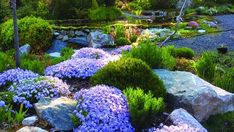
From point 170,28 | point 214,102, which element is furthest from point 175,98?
point 170,28

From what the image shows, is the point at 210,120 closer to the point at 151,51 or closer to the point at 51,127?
the point at 151,51

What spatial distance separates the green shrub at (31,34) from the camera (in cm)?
1452

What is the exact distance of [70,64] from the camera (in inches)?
323

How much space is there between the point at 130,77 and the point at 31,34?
27.1 ft

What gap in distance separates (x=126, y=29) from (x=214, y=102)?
8892 mm

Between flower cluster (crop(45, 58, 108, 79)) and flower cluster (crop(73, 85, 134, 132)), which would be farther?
flower cluster (crop(45, 58, 108, 79))

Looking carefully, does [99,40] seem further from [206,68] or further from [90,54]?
[206,68]

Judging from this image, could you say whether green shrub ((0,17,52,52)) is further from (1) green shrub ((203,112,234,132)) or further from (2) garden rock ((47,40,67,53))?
(1) green shrub ((203,112,234,132))

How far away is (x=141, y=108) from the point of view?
6.18 metres

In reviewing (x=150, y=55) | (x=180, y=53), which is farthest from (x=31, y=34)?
(x=150, y=55)

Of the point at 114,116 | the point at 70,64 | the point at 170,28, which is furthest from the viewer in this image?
the point at 170,28

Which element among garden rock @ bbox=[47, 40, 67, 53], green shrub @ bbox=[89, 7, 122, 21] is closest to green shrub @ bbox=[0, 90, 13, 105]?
garden rock @ bbox=[47, 40, 67, 53]

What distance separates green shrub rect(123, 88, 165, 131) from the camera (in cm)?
610

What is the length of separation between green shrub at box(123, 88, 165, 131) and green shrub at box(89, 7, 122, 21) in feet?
38.0
